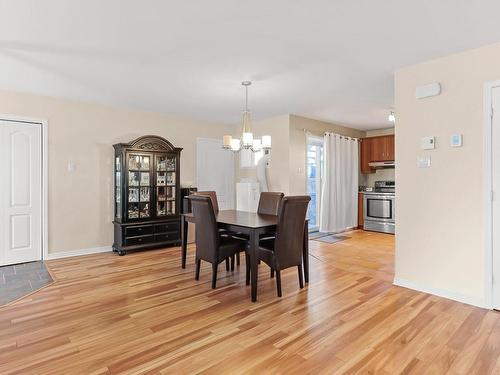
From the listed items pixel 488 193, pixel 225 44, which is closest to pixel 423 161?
pixel 488 193

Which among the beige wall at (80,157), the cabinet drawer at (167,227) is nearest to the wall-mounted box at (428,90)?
the cabinet drawer at (167,227)

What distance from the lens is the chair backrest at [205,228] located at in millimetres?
3236

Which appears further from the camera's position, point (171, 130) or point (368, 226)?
point (368, 226)

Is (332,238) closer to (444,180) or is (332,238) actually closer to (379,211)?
(379,211)

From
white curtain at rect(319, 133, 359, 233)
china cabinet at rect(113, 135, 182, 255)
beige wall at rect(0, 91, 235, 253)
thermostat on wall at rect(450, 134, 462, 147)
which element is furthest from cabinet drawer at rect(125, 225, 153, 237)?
thermostat on wall at rect(450, 134, 462, 147)

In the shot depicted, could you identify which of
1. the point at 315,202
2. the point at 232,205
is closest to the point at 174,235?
the point at 232,205

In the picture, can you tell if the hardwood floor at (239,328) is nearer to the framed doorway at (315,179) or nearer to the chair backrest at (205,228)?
the chair backrest at (205,228)

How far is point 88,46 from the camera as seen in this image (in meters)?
2.83

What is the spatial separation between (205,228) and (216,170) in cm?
313

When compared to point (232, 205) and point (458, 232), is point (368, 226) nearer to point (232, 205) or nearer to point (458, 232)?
point (232, 205)

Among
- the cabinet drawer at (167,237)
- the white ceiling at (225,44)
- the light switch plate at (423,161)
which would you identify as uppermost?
the white ceiling at (225,44)

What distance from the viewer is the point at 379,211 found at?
22.0 ft

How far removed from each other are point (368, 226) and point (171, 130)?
469cm

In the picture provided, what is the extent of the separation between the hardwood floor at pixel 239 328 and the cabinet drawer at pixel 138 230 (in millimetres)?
1208
